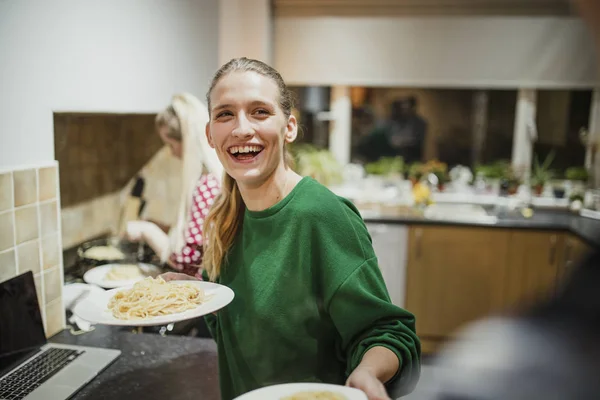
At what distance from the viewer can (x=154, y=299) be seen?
2.12ft

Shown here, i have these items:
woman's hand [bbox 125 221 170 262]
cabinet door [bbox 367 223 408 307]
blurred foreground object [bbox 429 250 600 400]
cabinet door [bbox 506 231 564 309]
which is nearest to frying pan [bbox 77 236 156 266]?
woman's hand [bbox 125 221 170 262]

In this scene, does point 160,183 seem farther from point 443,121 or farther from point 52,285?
point 443,121

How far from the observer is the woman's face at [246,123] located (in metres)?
0.62

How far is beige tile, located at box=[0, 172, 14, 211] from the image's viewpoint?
94cm

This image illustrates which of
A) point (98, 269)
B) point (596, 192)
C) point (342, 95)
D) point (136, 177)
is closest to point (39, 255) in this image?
A: point (98, 269)

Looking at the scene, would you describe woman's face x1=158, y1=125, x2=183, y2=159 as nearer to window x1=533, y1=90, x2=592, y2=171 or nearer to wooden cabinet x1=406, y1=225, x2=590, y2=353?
wooden cabinet x1=406, y1=225, x2=590, y2=353

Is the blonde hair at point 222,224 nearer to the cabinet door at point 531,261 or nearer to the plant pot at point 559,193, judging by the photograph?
the cabinet door at point 531,261

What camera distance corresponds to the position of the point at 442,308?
2592mm

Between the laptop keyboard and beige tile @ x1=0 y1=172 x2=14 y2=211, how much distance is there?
277 millimetres

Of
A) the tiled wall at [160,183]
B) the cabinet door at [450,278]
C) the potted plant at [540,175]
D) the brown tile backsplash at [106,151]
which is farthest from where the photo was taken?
the potted plant at [540,175]

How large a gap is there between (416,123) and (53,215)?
248cm

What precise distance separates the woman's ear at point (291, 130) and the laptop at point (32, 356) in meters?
0.54

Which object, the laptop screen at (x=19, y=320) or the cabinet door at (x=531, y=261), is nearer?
the laptop screen at (x=19, y=320)

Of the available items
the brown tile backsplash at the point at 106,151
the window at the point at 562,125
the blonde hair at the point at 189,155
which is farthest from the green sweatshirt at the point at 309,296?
the window at the point at 562,125
